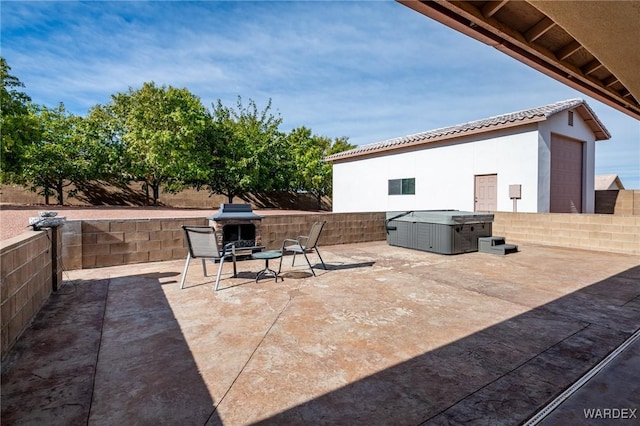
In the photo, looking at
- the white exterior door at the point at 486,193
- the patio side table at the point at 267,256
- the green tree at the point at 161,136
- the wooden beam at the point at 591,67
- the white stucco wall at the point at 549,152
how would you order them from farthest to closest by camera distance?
the green tree at the point at 161,136
the white exterior door at the point at 486,193
the white stucco wall at the point at 549,152
the patio side table at the point at 267,256
the wooden beam at the point at 591,67

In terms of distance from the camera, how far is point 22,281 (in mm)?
3002

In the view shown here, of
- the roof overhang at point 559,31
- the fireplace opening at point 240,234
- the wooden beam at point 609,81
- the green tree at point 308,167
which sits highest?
the green tree at point 308,167

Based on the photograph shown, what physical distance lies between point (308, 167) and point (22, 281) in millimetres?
19828

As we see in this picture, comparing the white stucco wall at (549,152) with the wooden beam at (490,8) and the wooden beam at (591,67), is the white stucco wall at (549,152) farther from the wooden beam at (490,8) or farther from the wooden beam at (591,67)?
the wooden beam at (490,8)

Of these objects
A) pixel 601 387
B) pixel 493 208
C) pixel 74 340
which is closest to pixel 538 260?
pixel 493 208

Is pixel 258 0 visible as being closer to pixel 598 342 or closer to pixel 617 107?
pixel 617 107

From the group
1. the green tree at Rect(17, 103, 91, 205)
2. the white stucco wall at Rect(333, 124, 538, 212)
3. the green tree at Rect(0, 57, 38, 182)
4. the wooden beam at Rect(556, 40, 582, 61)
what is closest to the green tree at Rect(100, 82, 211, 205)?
the green tree at Rect(17, 103, 91, 205)

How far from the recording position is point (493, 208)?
10.7 m

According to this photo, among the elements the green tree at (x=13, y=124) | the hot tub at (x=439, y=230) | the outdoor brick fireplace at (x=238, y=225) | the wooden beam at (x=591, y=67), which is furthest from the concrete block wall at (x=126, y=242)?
the green tree at (x=13, y=124)

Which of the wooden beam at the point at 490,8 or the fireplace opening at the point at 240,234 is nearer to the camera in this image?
the wooden beam at the point at 490,8

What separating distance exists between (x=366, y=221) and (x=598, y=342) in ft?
22.5

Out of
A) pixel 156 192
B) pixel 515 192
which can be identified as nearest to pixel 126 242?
pixel 515 192

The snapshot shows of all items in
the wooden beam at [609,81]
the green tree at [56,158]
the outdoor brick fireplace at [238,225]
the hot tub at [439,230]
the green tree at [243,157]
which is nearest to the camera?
the wooden beam at [609,81]

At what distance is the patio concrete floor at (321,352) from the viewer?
1.88 meters
